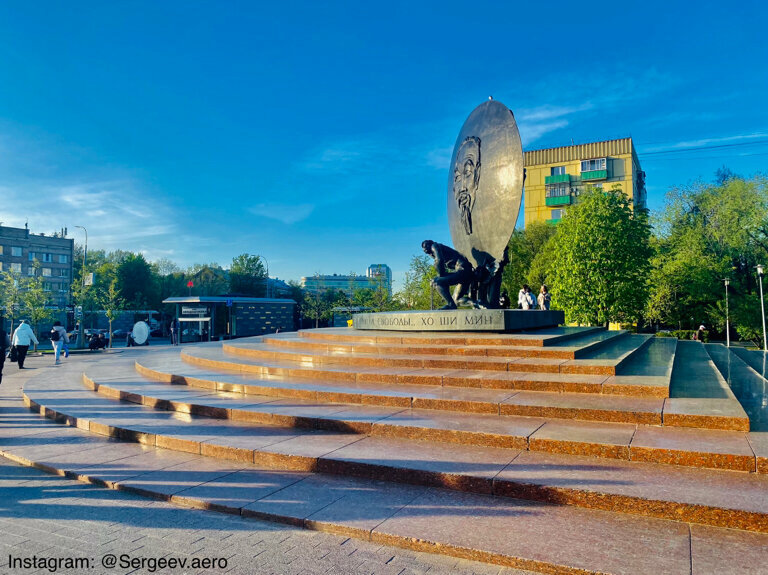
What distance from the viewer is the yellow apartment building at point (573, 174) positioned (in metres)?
58.0

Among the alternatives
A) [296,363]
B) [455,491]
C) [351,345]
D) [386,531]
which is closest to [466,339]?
[351,345]

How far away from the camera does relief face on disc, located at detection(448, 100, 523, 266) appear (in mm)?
13539

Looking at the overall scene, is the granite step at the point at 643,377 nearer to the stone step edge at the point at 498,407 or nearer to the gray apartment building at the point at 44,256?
the stone step edge at the point at 498,407

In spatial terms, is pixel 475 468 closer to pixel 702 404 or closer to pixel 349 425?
pixel 349 425

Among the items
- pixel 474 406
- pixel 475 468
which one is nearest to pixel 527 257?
pixel 474 406

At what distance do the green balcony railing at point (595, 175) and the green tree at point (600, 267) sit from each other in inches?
1136

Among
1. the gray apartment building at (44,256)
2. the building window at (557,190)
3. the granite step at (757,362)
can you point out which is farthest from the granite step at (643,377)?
the gray apartment building at (44,256)

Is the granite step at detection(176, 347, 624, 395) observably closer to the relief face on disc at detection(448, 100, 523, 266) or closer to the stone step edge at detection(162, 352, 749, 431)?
the stone step edge at detection(162, 352, 749, 431)

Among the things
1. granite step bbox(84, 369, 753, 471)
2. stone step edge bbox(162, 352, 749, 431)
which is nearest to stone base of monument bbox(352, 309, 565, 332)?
stone step edge bbox(162, 352, 749, 431)

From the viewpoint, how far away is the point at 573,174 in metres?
60.8

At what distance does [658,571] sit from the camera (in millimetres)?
3123

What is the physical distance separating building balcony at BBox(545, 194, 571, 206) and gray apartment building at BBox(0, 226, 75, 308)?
67.0 m

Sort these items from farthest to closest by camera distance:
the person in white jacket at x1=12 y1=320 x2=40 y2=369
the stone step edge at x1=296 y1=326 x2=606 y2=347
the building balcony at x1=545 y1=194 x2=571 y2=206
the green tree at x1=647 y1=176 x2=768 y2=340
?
1. the building balcony at x1=545 y1=194 x2=571 y2=206
2. the green tree at x1=647 y1=176 x2=768 y2=340
3. the person in white jacket at x1=12 y1=320 x2=40 y2=369
4. the stone step edge at x1=296 y1=326 x2=606 y2=347

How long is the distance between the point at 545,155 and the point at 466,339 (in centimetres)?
5879
